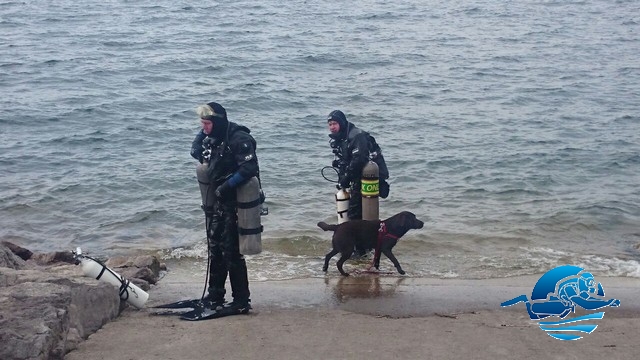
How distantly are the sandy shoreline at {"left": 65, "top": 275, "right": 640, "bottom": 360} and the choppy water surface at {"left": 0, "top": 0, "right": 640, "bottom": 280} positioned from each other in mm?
1314

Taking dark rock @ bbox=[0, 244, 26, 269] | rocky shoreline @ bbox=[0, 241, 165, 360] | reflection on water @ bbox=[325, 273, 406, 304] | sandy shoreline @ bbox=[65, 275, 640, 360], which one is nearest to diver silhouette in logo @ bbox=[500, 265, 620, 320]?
sandy shoreline @ bbox=[65, 275, 640, 360]

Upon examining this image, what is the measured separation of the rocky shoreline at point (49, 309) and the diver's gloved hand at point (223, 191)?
1.22m

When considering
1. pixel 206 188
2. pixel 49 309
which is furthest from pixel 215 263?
pixel 49 309

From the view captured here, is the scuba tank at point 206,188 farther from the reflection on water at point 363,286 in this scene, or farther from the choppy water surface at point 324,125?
the choppy water surface at point 324,125

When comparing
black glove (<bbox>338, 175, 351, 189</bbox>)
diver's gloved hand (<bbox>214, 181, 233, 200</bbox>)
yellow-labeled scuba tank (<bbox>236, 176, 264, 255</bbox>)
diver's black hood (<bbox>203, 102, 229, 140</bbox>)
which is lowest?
black glove (<bbox>338, 175, 351, 189</bbox>)

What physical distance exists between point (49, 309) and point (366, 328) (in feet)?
8.11

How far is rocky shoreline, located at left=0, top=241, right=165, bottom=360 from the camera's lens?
18.0 feet

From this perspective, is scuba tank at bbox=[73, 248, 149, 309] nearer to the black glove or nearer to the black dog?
the black dog

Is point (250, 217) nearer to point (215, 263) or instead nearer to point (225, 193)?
point (225, 193)

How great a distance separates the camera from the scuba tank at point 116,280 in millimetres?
7277

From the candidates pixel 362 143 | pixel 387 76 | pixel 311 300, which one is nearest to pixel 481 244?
pixel 362 143

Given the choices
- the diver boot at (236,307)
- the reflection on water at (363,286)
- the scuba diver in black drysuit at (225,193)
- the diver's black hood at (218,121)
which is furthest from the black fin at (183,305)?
the diver's black hood at (218,121)

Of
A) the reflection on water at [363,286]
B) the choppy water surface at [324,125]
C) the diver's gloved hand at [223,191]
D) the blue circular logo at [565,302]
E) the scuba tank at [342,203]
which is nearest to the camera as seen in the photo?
the blue circular logo at [565,302]

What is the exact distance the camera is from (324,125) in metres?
18.0
